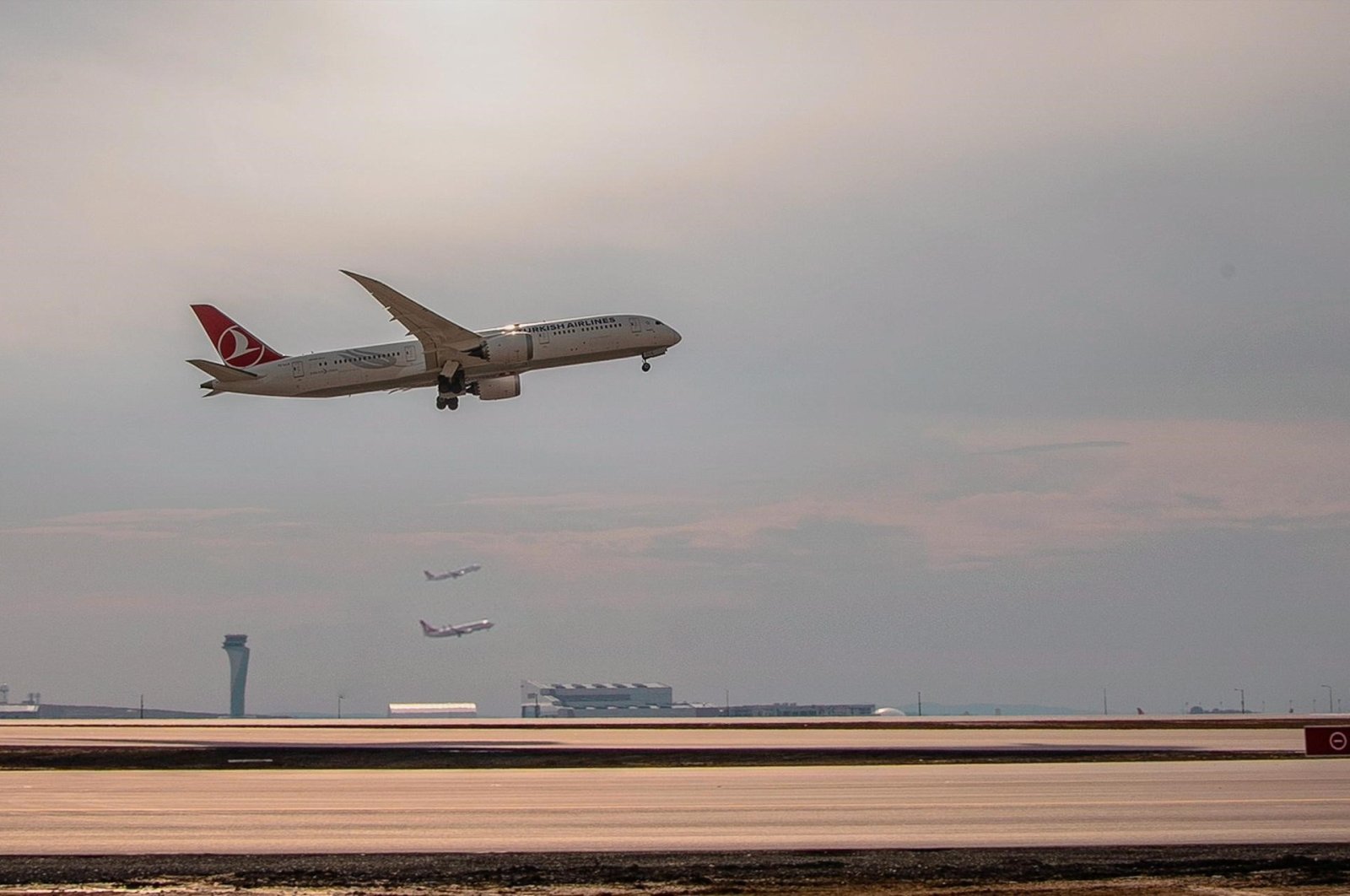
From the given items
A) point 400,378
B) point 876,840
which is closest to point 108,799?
point 876,840

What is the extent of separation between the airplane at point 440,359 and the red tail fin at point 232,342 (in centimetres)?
209

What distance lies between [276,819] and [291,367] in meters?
55.1

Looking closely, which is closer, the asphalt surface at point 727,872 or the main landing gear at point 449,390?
the asphalt surface at point 727,872

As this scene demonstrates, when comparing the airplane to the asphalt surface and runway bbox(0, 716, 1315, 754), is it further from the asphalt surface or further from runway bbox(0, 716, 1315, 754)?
the asphalt surface

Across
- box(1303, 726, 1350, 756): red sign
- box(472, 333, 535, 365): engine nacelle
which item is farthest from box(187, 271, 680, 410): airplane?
box(1303, 726, 1350, 756): red sign

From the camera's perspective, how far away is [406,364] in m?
85.1

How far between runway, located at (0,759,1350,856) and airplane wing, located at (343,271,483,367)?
38.2 m

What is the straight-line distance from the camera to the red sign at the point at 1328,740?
135ft

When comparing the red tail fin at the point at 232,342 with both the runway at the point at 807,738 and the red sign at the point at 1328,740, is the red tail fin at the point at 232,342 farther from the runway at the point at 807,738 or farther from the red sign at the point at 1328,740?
the red sign at the point at 1328,740

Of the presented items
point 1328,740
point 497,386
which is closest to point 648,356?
point 497,386

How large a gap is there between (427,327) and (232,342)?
1606 cm

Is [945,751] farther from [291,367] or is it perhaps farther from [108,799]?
[291,367]

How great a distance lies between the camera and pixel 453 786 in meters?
43.8

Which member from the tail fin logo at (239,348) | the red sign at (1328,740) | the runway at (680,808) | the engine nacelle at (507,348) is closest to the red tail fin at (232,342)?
the tail fin logo at (239,348)
